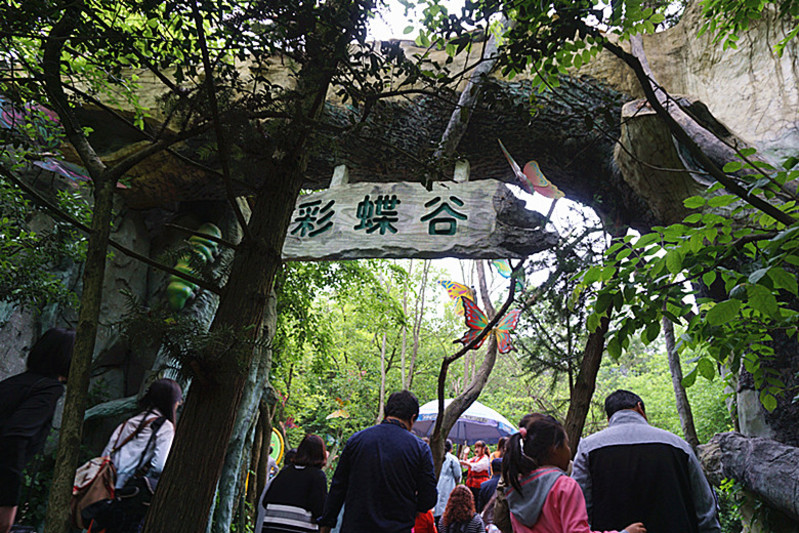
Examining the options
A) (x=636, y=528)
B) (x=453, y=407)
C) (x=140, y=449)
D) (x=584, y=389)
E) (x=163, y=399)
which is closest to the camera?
(x=636, y=528)

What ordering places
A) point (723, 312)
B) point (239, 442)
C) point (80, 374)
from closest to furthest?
1. point (80, 374)
2. point (723, 312)
3. point (239, 442)

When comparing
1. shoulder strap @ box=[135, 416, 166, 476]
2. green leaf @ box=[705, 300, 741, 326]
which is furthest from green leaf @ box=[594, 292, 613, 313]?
shoulder strap @ box=[135, 416, 166, 476]

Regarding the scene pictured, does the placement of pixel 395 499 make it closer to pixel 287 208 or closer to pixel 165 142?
pixel 287 208

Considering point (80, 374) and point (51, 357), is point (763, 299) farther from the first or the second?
point (51, 357)

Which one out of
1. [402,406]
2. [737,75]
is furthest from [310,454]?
[737,75]

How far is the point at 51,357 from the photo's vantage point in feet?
7.97

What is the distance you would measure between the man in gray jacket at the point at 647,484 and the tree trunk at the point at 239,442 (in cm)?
383

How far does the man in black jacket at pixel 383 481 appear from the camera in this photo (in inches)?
116

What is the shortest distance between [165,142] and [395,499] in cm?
224

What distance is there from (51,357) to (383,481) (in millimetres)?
1816

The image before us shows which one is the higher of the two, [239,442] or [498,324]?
[498,324]

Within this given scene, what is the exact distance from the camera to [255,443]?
8.70 meters

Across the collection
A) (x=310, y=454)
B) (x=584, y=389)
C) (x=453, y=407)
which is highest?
(x=584, y=389)

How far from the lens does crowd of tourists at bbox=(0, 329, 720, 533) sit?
2.29 meters
